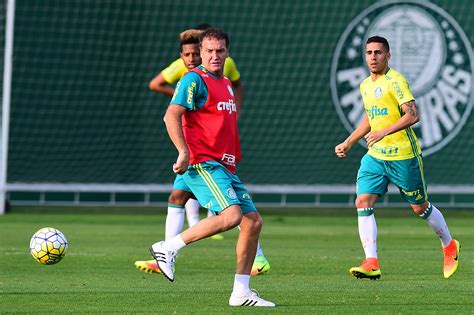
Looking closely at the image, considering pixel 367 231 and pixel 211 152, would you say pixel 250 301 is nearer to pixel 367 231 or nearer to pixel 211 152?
pixel 211 152

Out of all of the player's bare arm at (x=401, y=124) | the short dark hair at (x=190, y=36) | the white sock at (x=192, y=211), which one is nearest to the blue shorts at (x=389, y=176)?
the player's bare arm at (x=401, y=124)

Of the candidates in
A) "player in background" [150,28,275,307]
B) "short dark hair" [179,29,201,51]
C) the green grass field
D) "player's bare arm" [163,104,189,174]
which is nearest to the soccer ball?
the green grass field

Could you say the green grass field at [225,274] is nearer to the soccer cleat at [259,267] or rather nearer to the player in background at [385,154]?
the soccer cleat at [259,267]

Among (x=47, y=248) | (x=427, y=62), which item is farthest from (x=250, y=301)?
(x=427, y=62)

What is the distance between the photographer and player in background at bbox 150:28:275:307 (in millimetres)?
7363

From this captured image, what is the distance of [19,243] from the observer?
12.4 m

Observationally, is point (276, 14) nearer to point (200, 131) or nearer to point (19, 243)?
point (19, 243)

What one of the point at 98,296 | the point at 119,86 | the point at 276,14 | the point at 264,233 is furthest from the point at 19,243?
the point at 276,14

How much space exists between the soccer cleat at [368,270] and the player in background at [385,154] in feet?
0.87

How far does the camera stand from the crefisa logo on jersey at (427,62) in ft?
60.2

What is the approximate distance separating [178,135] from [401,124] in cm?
254

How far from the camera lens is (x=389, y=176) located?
9633 millimetres

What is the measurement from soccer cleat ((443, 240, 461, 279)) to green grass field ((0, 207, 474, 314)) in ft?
0.26

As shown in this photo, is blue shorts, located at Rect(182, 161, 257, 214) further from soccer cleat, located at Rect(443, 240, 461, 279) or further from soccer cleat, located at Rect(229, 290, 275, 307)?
soccer cleat, located at Rect(443, 240, 461, 279)
